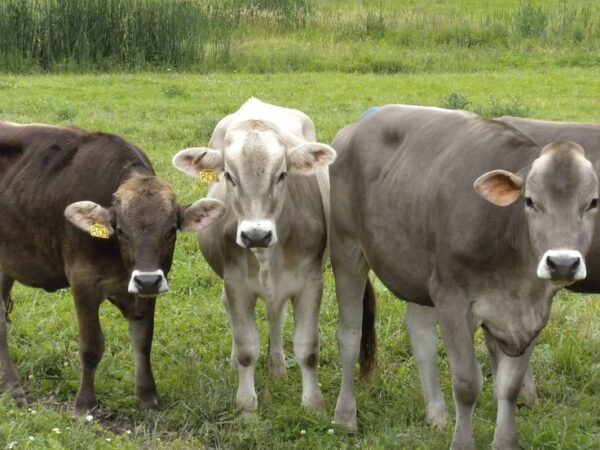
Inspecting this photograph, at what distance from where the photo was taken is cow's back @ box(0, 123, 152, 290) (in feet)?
21.3

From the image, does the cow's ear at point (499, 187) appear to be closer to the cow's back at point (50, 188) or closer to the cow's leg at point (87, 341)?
the cow's back at point (50, 188)

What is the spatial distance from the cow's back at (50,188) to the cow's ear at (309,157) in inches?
35.2

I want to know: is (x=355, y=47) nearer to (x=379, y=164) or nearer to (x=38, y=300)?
(x=38, y=300)

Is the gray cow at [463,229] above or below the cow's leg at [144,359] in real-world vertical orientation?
above

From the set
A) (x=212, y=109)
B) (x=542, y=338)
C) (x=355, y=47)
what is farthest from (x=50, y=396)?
(x=355, y=47)

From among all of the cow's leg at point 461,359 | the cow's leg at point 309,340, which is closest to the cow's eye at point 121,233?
the cow's leg at point 309,340

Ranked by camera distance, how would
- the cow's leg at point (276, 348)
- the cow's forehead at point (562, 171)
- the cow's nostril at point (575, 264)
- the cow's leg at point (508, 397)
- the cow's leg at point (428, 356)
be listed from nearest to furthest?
the cow's nostril at point (575, 264) → the cow's forehead at point (562, 171) → the cow's leg at point (508, 397) → the cow's leg at point (428, 356) → the cow's leg at point (276, 348)

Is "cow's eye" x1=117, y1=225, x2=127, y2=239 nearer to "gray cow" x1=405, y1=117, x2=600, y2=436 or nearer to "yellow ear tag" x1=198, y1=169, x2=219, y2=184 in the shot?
"yellow ear tag" x1=198, y1=169, x2=219, y2=184

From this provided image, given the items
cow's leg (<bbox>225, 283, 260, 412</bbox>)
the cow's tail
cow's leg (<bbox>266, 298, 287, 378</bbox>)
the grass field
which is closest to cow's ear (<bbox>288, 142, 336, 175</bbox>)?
cow's leg (<bbox>225, 283, 260, 412</bbox>)

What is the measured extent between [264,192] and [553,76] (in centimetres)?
1437

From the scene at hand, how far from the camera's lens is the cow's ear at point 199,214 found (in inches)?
248

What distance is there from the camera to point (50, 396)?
267 inches

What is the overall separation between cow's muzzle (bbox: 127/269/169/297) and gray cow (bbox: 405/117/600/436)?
1651mm

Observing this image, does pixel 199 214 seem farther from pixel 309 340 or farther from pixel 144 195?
pixel 309 340
